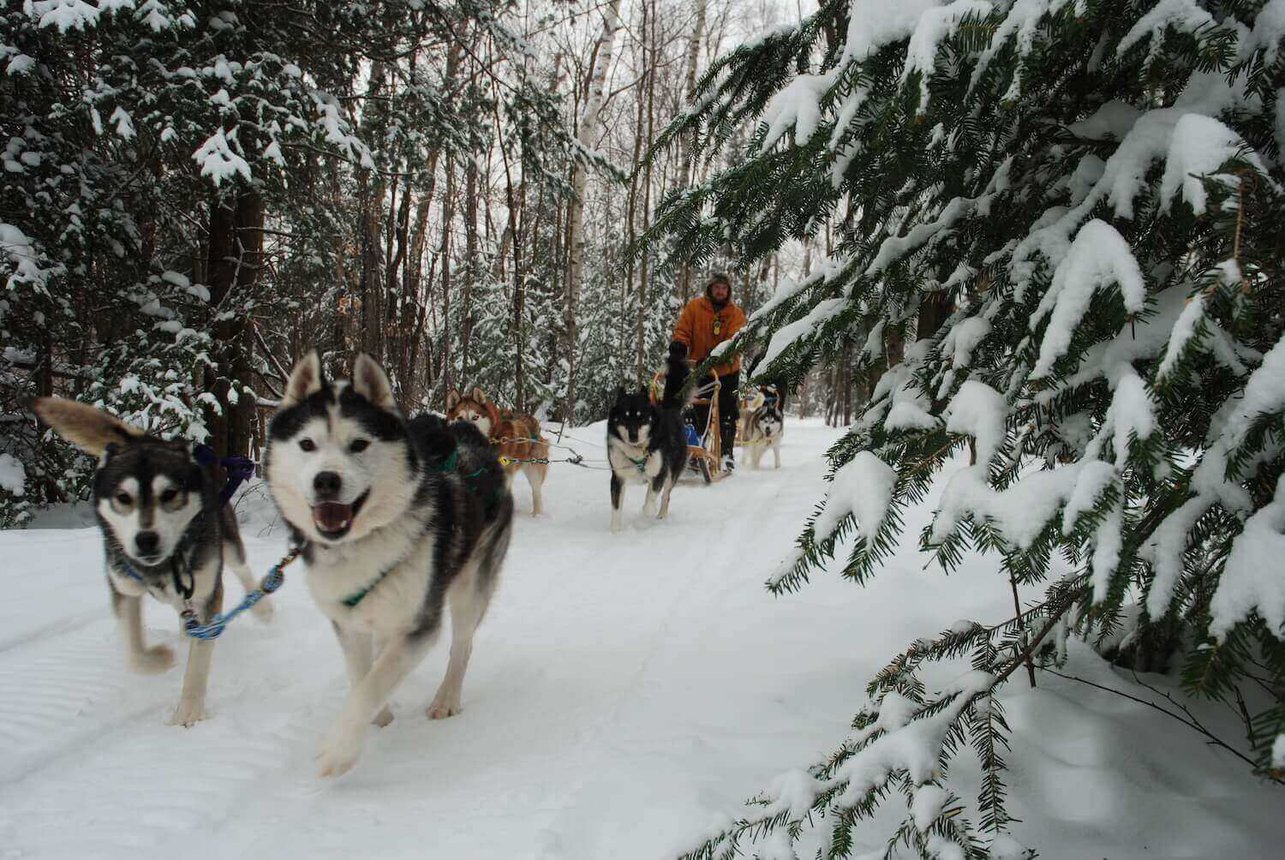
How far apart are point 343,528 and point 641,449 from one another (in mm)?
4722

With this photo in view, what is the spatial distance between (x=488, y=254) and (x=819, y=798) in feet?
39.9

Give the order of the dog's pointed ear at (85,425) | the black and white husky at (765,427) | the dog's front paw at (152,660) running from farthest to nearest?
the black and white husky at (765,427) → the dog's pointed ear at (85,425) → the dog's front paw at (152,660)

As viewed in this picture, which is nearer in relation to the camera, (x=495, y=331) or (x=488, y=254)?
(x=488, y=254)

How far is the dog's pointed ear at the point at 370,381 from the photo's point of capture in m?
2.38

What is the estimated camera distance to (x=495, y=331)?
19.0 m

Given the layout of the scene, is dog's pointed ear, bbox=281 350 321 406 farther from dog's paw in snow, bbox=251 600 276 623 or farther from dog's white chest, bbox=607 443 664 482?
dog's white chest, bbox=607 443 664 482

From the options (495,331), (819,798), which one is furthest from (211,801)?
(495,331)

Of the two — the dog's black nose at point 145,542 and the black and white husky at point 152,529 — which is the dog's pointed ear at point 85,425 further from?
the dog's black nose at point 145,542

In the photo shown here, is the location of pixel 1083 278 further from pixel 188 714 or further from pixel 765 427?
pixel 765 427

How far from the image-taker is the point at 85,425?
2822 mm

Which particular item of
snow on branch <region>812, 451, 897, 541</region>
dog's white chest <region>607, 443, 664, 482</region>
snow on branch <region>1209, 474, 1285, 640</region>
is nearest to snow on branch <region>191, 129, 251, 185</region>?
dog's white chest <region>607, 443, 664, 482</region>

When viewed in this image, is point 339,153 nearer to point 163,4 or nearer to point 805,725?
point 163,4

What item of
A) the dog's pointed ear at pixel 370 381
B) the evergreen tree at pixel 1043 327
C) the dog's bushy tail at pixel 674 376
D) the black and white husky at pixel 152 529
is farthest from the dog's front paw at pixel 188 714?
the dog's bushy tail at pixel 674 376

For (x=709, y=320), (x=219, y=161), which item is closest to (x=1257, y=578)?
(x=219, y=161)
